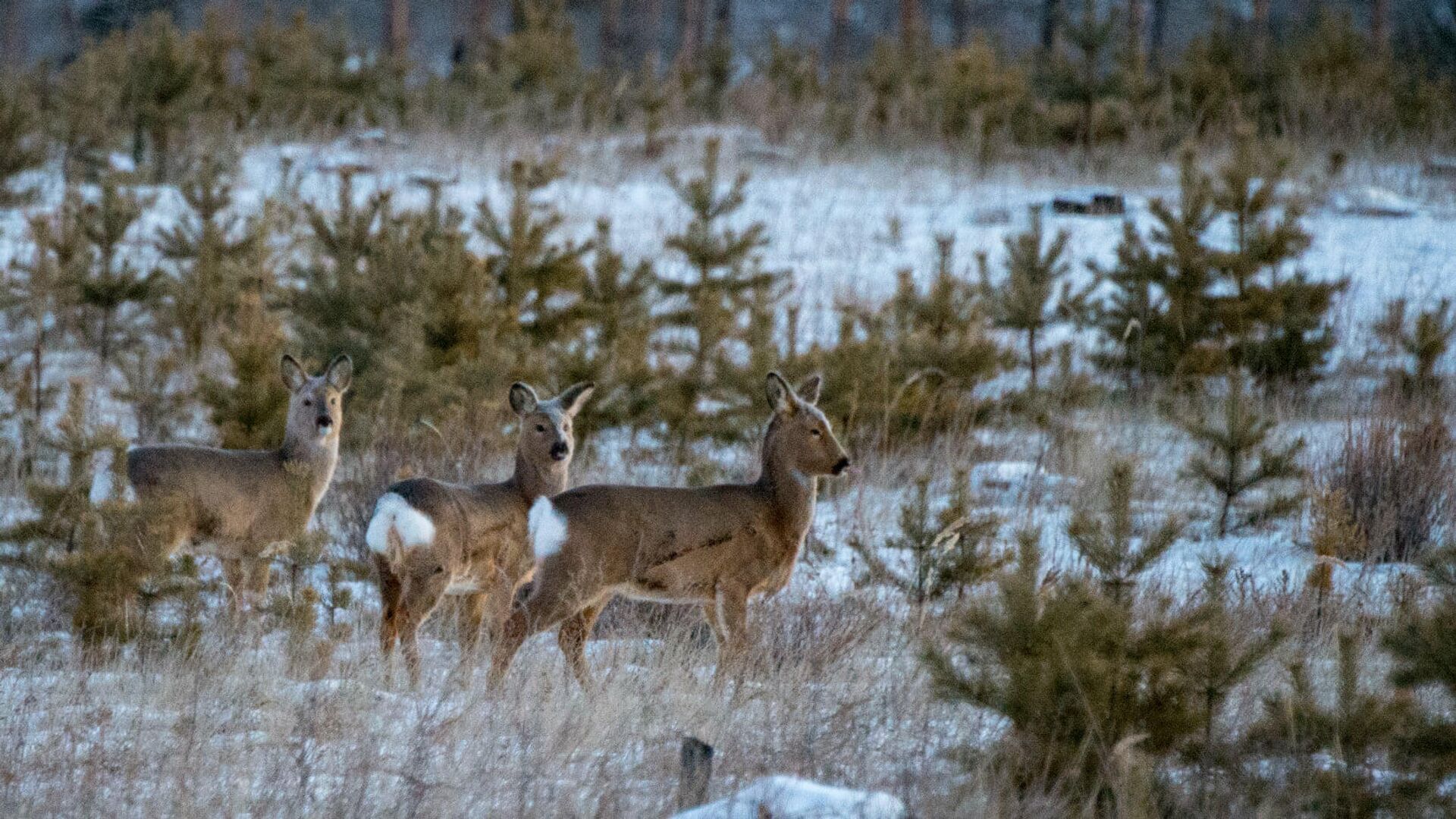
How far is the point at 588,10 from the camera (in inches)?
1826

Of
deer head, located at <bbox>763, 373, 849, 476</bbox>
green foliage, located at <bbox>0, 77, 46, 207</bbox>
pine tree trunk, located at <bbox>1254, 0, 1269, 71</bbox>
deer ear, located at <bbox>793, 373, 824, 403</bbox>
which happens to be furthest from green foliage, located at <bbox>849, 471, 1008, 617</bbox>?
pine tree trunk, located at <bbox>1254, 0, 1269, 71</bbox>

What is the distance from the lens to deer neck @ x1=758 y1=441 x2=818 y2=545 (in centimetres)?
691

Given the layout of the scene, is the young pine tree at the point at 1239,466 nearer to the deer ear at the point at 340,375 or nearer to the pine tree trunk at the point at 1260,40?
the deer ear at the point at 340,375

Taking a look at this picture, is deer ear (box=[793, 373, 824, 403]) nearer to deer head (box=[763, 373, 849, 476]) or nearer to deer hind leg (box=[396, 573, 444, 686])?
deer head (box=[763, 373, 849, 476])

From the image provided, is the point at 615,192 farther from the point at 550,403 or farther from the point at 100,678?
the point at 100,678

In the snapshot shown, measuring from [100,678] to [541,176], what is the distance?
6896 millimetres

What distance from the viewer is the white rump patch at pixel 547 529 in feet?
20.5

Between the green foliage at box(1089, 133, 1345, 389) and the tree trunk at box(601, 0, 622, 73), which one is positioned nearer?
the green foliage at box(1089, 133, 1345, 389)

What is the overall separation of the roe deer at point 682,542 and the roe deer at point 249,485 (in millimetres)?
1269

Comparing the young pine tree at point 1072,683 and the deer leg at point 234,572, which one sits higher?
the young pine tree at point 1072,683

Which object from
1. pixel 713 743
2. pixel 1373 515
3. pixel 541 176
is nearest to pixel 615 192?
pixel 541 176

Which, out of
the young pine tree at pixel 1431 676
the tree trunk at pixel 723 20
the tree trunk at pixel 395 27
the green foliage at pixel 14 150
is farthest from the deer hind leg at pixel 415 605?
the tree trunk at pixel 723 20

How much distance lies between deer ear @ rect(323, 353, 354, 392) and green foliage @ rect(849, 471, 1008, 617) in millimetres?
2597

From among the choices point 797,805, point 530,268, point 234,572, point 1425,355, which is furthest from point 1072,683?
point 1425,355
